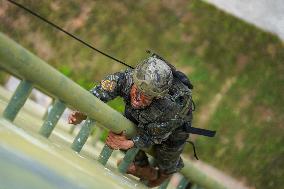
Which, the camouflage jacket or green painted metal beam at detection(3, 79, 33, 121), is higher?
the camouflage jacket

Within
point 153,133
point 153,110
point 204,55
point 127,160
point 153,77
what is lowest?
point 127,160

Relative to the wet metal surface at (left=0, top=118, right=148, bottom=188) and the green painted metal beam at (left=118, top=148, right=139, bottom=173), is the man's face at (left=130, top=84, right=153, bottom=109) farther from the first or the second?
the wet metal surface at (left=0, top=118, right=148, bottom=188)

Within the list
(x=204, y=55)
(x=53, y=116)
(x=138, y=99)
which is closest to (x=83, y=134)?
(x=53, y=116)

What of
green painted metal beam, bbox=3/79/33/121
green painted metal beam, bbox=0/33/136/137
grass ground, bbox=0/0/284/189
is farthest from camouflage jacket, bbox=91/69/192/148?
grass ground, bbox=0/0/284/189

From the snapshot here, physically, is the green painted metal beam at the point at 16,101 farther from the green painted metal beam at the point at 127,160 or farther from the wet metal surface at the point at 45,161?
the green painted metal beam at the point at 127,160

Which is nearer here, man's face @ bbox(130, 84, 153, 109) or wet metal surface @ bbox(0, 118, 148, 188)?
wet metal surface @ bbox(0, 118, 148, 188)

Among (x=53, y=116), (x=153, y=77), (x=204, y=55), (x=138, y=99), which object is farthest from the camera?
(x=204, y=55)

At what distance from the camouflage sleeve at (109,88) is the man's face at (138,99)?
0.12 metres

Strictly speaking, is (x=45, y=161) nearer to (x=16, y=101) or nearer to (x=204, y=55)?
(x=16, y=101)

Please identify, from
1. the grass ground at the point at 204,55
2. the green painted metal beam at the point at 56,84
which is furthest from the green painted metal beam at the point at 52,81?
the grass ground at the point at 204,55

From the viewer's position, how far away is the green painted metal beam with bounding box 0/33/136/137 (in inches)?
82.0

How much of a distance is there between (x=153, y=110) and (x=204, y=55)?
3.47 meters

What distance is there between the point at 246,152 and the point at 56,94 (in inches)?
170

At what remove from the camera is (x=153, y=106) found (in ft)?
10.3
